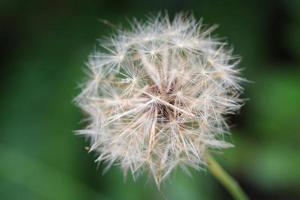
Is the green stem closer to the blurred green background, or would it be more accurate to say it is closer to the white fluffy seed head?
the white fluffy seed head

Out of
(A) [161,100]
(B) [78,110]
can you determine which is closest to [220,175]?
(A) [161,100]

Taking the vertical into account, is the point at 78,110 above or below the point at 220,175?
above

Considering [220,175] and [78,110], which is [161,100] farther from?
[78,110]

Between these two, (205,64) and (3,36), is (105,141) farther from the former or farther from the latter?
(3,36)

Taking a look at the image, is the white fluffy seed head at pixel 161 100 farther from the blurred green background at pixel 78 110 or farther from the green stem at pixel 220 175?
the blurred green background at pixel 78 110

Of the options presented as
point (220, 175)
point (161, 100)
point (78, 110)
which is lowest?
point (220, 175)

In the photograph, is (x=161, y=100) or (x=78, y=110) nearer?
(x=161, y=100)
